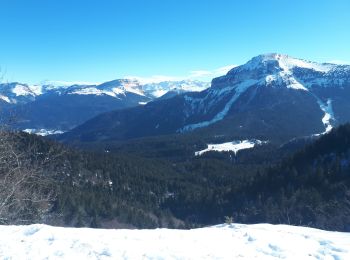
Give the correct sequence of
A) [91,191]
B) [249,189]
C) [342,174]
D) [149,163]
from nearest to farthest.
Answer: [342,174] → [249,189] → [91,191] → [149,163]

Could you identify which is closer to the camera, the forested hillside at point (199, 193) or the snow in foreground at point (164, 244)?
the snow in foreground at point (164, 244)

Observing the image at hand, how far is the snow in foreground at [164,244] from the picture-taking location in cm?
1648

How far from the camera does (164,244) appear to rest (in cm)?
1764

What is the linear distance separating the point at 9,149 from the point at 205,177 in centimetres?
16351

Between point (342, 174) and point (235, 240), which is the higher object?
point (235, 240)

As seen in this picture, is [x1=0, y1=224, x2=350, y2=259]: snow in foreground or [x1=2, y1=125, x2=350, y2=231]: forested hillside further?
[x1=2, y1=125, x2=350, y2=231]: forested hillside

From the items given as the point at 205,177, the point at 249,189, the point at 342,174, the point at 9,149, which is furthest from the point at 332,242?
the point at 205,177

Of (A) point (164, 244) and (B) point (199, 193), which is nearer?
(A) point (164, 244)

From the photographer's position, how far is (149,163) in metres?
197

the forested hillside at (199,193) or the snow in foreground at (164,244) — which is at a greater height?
the snow in foreground at (164,244)

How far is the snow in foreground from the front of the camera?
16.5 meters

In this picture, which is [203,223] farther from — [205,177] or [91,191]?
A: [205,177]

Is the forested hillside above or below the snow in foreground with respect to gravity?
below

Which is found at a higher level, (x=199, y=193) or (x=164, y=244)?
(x=164, y=244)
